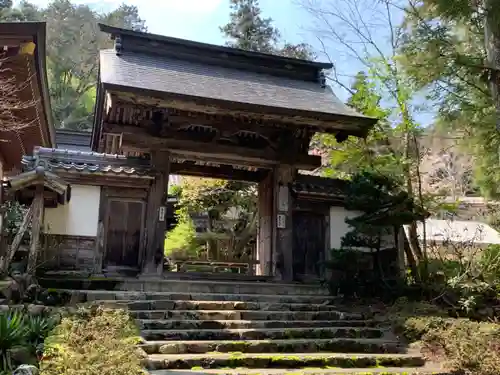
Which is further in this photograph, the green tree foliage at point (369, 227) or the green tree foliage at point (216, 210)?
the green tree foliage at point (216, 210)

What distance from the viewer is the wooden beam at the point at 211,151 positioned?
1062cm

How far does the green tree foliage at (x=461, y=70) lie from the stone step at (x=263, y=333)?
3879 millimetres

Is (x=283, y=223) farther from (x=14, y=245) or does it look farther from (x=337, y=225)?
(x=14, y=245)

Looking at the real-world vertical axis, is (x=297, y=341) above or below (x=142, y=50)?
below

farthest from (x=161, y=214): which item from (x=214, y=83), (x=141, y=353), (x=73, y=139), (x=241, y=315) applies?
(x=73, y=139)

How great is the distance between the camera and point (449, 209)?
37.9 ft

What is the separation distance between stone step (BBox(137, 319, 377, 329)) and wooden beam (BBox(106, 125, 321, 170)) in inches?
188

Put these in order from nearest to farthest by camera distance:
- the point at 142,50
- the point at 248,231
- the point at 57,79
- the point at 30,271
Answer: the point at 30,271 < the point at 142,50 < the point at 248,231 < the point at 57,79

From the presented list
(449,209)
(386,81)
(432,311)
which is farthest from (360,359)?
(386,81)

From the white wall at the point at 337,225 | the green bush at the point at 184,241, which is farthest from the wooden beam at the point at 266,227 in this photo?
the green bush at the point at 184,241

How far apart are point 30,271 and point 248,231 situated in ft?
33.2

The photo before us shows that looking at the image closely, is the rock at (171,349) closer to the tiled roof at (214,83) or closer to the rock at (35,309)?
the rock at (35,309)

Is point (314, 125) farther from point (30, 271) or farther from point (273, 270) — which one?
point (30, 271)

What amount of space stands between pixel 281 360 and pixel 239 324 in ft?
4.89
